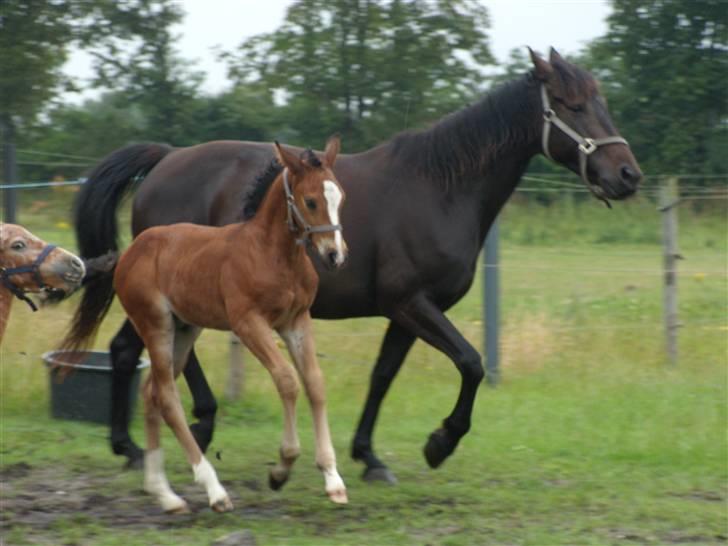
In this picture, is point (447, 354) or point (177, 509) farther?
point (447, 354)

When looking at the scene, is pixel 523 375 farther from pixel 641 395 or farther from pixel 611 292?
pixel 611 292

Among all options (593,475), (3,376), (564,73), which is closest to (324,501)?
(593,475)

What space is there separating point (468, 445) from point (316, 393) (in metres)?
2.27

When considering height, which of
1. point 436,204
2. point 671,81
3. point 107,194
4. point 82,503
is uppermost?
point 436,204

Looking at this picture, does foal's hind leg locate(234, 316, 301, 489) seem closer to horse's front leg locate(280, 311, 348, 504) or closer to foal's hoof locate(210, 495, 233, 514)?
horse's front leg locate(280, 311, 348, 504)

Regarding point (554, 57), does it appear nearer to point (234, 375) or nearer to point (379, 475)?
point (379, 475)

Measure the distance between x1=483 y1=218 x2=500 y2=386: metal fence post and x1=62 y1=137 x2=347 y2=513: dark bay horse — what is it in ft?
11.8

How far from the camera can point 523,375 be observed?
877 cm

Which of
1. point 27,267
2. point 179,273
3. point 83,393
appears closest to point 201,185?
point 179,273

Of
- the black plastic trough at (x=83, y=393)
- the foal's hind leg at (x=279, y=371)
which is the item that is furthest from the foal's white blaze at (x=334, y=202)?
the black plastic trough at (x=83, y=393)

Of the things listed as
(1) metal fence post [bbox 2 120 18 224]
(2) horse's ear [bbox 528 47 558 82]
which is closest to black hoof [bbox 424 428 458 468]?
(2) horse's ear [bbox 528 47 558 82]

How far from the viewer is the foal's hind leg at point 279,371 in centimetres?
477

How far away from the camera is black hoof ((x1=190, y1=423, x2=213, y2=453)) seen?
6.33 m

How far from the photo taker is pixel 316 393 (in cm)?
482
